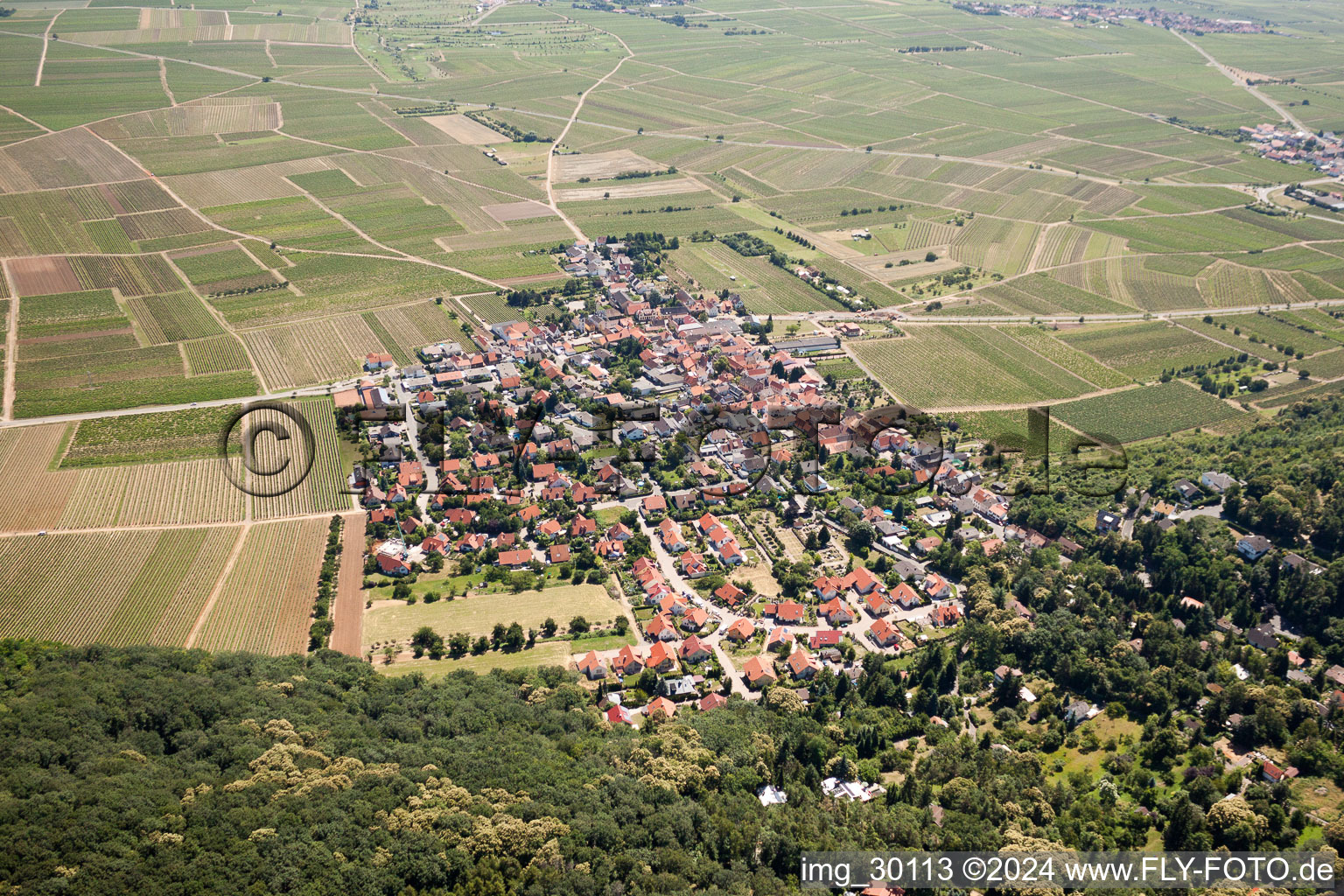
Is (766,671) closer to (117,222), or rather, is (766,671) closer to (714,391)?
(714,391)

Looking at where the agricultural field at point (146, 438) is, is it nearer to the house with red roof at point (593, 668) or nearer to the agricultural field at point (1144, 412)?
the house with red roof at point (593, 668)

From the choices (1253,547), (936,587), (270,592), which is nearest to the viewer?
(270,592)

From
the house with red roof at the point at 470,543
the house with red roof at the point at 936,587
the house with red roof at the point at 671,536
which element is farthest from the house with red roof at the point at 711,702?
the house with red roof at the point at 470,543

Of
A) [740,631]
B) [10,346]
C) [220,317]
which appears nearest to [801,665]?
[740,631]

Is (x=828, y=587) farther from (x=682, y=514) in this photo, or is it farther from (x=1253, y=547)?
(x=1253, y=547)

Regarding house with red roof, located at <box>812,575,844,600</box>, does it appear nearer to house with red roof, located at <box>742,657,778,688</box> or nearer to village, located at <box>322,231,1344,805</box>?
village, located at <box>322,231,1344,805</box>

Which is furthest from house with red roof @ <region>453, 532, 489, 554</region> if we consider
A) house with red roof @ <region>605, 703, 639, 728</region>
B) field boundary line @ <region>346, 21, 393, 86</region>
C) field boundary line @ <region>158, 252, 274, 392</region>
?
field boundary line @ <region>346, 21, 393, 86</region>
